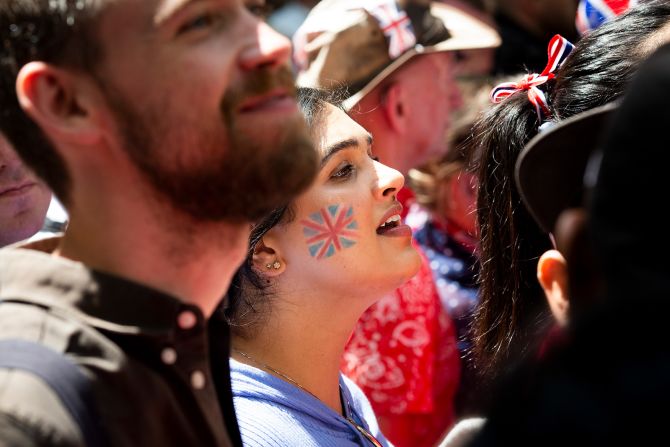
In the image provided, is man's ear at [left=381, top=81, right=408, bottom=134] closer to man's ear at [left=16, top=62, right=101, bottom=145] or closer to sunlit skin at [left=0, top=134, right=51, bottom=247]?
sunlit skin at [left=0, top=134, right=51, bottom=247]

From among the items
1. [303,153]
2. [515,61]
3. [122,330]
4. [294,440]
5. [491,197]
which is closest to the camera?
[122,330]

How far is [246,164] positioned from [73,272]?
30 cm

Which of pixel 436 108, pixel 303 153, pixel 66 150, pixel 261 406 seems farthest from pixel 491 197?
pixel 436 108

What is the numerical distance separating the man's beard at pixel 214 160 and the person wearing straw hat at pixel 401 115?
1.56m

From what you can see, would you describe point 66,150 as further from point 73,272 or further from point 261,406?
point 261,406

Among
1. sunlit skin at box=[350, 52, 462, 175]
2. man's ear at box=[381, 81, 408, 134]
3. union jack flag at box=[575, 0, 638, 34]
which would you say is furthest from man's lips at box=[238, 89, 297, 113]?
man's ear at box=[381, 81, 408, 134]

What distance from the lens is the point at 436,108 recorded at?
4238 millimetres

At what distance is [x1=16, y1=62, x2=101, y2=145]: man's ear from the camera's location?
147 cm

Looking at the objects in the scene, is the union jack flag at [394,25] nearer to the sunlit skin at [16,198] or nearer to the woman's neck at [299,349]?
the woman's neck at [299,349]

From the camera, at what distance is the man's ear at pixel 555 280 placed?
1721 millimetres

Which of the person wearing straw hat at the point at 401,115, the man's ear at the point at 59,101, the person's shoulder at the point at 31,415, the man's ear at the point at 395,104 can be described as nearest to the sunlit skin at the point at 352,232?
the person wearing straw hat at the point at 401,115

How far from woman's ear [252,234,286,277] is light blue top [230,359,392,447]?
10.3 inches

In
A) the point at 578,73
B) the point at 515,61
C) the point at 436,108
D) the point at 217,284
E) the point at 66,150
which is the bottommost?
the point at 515,61

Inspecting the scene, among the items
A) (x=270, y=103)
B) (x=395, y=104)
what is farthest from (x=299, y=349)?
(x=395, y=104)
